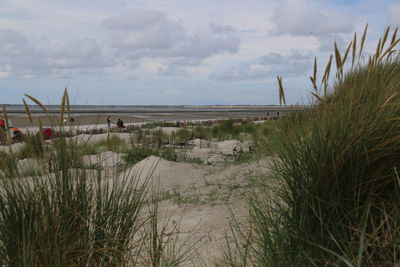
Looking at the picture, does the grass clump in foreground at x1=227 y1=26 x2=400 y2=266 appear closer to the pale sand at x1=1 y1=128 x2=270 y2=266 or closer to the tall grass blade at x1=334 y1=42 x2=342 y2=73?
the tall grass blade at x1=334 y1=42 x2=342 y2=73

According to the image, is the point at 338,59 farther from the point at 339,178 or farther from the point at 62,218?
the point at 62,218

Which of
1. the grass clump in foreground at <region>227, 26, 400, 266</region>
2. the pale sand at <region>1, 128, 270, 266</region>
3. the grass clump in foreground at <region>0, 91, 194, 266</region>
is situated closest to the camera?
the grass clump in foreground at <region>0, 91, 194, 266</region>

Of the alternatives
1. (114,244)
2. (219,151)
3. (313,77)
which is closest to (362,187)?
(313,77)

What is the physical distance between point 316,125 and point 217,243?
1.29m

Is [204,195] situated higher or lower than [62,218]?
lower

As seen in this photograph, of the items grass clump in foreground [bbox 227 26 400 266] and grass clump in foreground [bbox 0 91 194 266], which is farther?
grass clump in foreground [bbox 227 26 400 266]

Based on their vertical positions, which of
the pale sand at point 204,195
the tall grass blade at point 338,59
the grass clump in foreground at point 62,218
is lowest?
the pale sand at point 204,195

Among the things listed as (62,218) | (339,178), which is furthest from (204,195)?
(62,218)

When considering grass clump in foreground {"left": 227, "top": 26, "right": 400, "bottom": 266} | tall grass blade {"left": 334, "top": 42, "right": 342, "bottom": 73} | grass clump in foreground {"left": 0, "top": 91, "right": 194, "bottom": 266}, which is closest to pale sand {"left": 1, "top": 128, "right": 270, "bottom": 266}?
grass clump in foreground {"left": 0, "top": 91, "right": 194, "bottom": 266}

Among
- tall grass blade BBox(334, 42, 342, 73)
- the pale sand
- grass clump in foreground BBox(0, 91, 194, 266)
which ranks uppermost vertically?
tall grass blade BBox(334, 42, 342, 73)

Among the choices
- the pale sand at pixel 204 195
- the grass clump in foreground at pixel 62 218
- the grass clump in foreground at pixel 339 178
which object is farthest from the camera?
the pale sand at pixel 204 195

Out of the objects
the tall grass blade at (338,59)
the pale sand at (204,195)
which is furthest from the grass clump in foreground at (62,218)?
the tall grass blade at (338,59)

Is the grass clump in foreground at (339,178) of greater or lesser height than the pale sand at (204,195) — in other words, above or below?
above

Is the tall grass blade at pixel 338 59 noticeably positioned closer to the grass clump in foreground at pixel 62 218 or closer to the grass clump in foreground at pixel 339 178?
the grass clump in foreground at pixel 339 178
